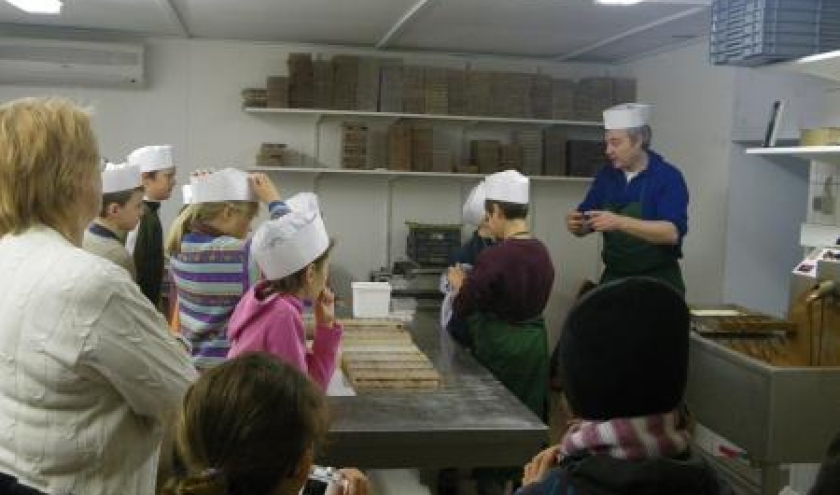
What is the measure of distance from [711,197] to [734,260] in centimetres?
40

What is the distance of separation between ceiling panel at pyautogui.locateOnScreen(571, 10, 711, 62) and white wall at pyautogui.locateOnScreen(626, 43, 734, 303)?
0.13 m

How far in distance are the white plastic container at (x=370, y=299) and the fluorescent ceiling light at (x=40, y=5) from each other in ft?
7.12

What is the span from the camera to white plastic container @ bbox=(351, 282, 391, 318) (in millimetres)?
3717

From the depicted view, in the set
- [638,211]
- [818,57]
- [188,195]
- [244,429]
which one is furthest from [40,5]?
[244,429]

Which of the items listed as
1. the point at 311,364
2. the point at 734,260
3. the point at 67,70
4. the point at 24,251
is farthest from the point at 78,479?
the point at 67,70

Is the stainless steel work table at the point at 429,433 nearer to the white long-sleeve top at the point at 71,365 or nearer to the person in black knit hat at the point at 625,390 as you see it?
the white long-sleeve top at the point at 71,365

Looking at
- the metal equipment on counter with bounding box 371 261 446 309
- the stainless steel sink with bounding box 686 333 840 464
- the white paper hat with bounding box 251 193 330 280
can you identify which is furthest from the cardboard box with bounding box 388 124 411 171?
the white paper hat with bounding box 251 193 330 280

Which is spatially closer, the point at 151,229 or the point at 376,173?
the point at 151,229

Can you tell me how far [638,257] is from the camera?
3658 millimetres

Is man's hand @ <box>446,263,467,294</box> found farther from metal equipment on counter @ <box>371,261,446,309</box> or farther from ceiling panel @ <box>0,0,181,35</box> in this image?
ceiling panel @ <box>0,0,181,35</box>

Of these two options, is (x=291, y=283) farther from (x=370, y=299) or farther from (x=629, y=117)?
(x=629, y=117)

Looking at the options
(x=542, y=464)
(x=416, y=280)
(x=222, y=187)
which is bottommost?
(x=416, y=280)

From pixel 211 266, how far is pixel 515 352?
1.44 meters

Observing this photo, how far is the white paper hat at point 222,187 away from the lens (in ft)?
8.84
